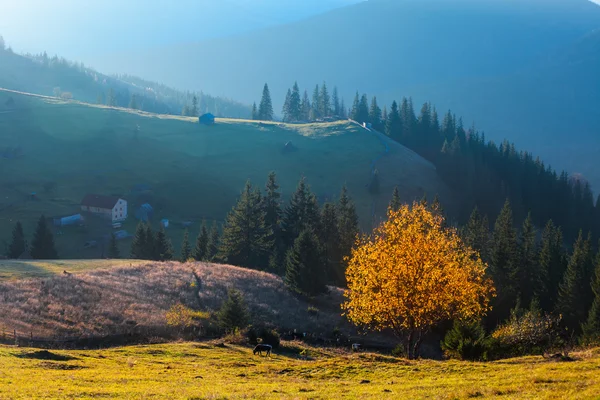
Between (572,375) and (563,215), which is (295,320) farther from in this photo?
(563,215)

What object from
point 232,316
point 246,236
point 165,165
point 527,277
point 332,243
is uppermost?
point 165,165

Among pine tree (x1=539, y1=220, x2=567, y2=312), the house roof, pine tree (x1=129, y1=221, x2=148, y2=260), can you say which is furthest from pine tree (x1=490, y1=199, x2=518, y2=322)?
the house roof

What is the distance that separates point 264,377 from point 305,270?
128 feet

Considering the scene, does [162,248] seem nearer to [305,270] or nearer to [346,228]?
[346,228]

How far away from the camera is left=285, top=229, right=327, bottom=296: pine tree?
6731 cm

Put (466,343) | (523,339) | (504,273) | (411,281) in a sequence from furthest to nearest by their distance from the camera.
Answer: (504,273) → (523,339) → (411,281) → (466,343)

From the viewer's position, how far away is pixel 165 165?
16038cm

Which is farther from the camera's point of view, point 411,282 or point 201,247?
point 201,247

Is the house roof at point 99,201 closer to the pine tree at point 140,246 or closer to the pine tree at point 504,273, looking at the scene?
the pine tree at point 140,246

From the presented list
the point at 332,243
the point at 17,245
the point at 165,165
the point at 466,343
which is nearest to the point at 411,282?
the point at 466,343

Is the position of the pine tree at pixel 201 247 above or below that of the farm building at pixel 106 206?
below

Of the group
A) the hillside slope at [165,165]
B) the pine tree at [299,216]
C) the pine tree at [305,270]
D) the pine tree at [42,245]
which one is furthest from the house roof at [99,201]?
the pine tree at [305,270]

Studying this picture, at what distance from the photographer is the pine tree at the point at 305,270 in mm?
67312

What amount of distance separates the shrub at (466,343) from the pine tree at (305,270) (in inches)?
1192
